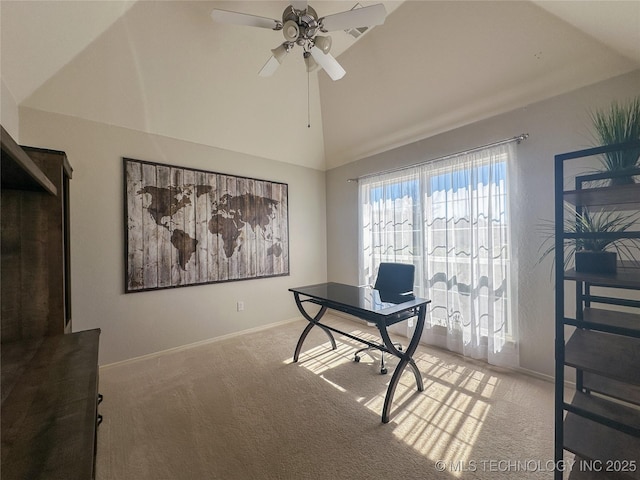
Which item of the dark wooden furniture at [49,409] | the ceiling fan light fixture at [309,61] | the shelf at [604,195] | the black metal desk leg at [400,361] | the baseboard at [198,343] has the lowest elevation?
the baseboard at [198,343]

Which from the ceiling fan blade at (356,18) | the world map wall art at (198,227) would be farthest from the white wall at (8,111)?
the ceiling fan blade at (356,18)

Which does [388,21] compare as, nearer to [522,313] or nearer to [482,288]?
[482,288]

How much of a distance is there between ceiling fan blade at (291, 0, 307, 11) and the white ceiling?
71 centimetres

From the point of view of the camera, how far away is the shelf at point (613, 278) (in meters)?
1.07

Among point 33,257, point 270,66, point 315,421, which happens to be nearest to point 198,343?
point 315,421

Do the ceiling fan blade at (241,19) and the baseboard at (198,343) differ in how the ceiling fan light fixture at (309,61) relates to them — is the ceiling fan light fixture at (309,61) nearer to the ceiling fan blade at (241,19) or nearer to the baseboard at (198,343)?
the ceiling fan blade at (241,19)

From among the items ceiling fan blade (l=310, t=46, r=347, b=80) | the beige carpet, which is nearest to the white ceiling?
ceiling fan blade (l=310, t=46, r=347, b=80)

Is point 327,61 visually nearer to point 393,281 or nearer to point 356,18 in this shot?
point 356,18

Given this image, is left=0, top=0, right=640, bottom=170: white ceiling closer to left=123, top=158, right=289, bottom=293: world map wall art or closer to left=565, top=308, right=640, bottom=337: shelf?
left=123, top=158, right=289, bottom=293: world map wall art

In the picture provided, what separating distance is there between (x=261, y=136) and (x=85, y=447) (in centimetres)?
347

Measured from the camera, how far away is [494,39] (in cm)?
214

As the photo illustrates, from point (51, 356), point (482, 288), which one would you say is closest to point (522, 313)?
point (482, 288)

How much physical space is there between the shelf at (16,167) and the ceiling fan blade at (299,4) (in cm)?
179

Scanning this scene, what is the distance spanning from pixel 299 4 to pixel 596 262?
7.66ft
